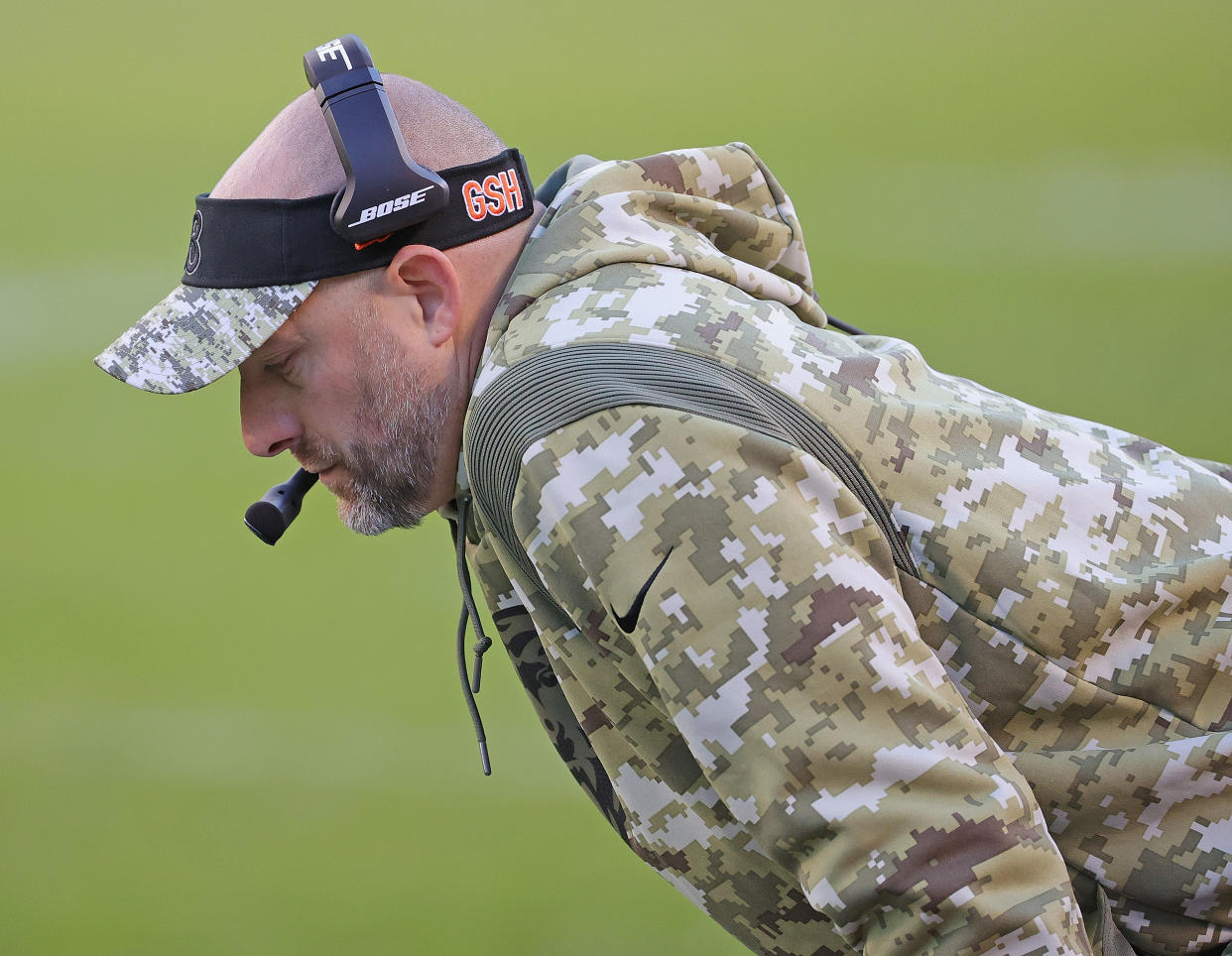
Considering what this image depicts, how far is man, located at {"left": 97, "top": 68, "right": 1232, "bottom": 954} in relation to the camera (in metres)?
0.61

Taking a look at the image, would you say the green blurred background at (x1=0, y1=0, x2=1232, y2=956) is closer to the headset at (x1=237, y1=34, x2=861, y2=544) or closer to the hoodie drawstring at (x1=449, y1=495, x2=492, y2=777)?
the hoodie drawstring at (x1=449, y1=495, x2=492, y2=777)

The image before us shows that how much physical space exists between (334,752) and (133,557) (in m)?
0.31

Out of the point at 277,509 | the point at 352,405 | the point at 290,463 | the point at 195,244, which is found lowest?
the point at 290,463

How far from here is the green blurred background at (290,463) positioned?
4.25 ft

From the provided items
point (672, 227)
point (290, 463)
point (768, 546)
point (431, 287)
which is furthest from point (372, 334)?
point (290, 463)

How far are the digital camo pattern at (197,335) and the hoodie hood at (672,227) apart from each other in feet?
0.46

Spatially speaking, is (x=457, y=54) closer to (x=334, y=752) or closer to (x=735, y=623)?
(x=334, y=752)

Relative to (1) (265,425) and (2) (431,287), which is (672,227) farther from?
(1) (265,425)

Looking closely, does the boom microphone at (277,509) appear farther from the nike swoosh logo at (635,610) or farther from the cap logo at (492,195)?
the nike swoosh logo at (635,610)

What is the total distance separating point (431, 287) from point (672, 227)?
15cm

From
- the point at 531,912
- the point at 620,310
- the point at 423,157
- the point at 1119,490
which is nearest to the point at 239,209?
the point at 423,157

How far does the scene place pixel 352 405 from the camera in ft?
2.61

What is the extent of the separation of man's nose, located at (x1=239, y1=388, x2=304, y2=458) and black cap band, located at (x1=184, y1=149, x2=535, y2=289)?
0.28 feet

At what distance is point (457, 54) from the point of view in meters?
1.33
